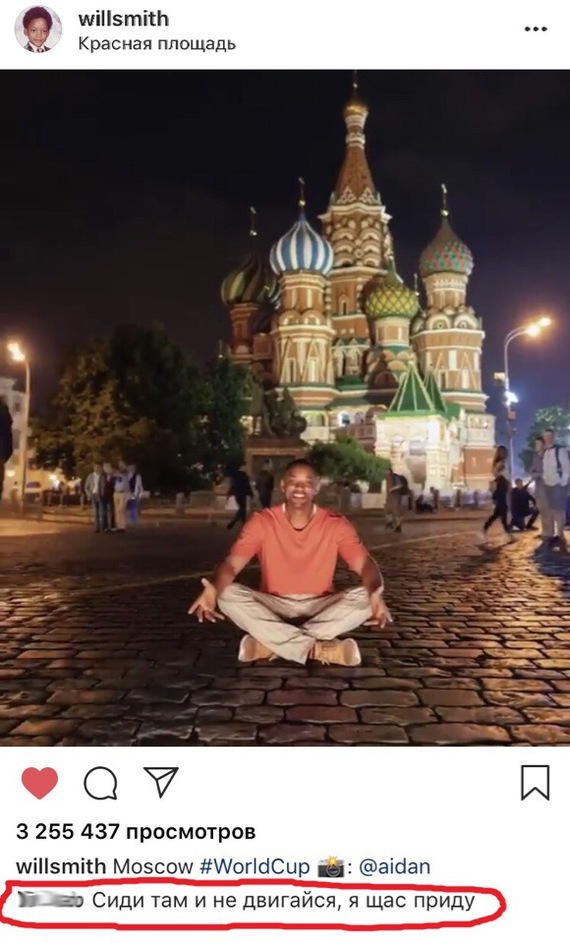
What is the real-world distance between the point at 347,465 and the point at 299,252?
1465cm

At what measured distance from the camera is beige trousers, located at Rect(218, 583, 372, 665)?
2666mm

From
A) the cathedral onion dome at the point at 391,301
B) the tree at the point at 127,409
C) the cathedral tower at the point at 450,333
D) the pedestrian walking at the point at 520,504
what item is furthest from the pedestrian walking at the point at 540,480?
the cathedral onion dome at the point at 391,301

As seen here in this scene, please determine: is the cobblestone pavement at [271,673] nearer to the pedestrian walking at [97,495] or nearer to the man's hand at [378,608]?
the man's hand at [378,608]

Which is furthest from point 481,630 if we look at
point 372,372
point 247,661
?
point 372,372

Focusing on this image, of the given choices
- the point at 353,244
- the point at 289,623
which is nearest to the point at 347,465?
the point at 289,623

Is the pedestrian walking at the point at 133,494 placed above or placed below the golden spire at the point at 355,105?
below

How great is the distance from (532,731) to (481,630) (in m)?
1.26

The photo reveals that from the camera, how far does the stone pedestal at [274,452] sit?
7.76 m
